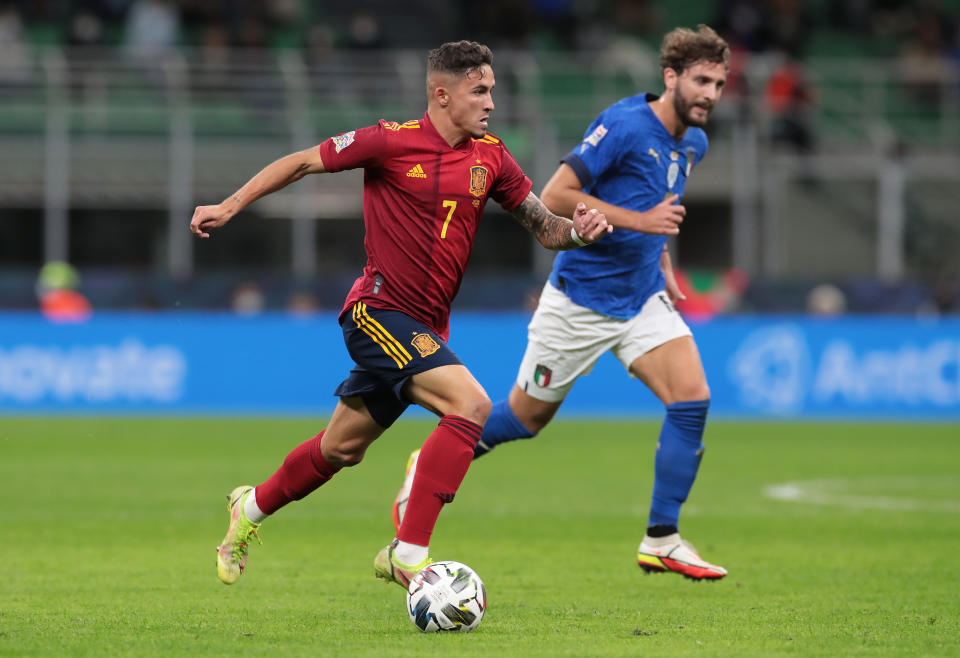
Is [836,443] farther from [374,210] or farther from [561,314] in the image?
[374,210]

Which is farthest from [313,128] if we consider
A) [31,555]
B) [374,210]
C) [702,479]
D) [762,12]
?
[374,210]

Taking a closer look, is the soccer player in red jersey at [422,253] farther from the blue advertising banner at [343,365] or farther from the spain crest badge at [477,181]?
the blue advertising banner at [343,365]

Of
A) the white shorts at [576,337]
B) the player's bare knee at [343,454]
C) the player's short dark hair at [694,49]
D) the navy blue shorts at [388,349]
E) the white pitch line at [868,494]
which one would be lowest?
the white pitch line at [868,494]

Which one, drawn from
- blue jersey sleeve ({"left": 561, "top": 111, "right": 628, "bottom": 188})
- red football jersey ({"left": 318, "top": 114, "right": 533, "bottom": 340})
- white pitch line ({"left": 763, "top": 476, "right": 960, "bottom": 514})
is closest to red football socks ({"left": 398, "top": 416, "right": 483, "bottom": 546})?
red football jersey ({"left": 318, "top": 114, "right": 533, "bottom": 340})

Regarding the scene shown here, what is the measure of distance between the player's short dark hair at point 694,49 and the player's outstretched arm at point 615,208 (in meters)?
0.66

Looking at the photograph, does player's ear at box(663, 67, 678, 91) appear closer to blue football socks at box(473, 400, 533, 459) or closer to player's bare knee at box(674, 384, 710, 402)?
player's bare knee at box(674, 384, 710, 402)

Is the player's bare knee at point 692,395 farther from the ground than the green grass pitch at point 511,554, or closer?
farther from the ground

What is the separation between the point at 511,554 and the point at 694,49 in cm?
264

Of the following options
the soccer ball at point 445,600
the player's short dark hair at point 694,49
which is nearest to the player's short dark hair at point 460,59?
the player's short dark hair at point 694,49

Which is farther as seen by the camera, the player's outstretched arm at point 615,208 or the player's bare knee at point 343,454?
the player's outstretched arm at point 615,208

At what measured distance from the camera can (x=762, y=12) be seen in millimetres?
24578

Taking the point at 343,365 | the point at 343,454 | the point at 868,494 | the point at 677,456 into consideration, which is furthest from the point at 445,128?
the point at 343,365

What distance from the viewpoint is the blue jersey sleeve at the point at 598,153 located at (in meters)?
6.97

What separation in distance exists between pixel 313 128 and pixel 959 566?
1440cm
